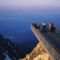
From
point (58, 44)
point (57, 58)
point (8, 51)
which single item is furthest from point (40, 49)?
point (8, 51)

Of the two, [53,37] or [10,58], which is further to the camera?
[10,58]

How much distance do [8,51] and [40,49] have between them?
80.0m

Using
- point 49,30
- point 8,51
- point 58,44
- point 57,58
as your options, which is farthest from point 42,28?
point 8,51

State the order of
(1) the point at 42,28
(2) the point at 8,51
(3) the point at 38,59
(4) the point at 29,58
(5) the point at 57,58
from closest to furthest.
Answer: (5) the point at 57,58 → (3) the point at 38,59 → (1) the point at 42,28 → (4) the point at 29,58 → (2) the point at 8,51

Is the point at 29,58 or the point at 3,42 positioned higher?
the point at 29,58

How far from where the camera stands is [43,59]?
86.7 feet

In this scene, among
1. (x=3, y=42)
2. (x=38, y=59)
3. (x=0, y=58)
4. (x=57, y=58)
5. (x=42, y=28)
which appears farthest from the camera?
(x=3, y=42)

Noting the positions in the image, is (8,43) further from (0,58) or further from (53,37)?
(53,37)

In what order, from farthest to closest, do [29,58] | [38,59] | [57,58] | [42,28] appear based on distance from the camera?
[29,58] → [42,28] → [38,59] → [57,58]

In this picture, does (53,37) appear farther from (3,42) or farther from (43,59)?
(3,42)

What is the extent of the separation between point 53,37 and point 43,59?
331 cm

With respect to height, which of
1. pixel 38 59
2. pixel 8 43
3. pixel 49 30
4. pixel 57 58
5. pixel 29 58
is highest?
pixel 57 58

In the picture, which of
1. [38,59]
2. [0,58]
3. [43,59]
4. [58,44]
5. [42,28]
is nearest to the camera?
[58,44]

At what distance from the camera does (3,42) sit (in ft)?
415
